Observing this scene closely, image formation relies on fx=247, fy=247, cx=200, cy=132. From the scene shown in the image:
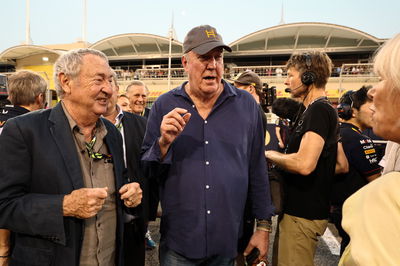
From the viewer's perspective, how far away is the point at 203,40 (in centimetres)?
180

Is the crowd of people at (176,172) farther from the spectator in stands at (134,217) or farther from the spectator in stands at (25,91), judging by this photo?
the spectator in stands at (25,91)

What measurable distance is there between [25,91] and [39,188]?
194 cm

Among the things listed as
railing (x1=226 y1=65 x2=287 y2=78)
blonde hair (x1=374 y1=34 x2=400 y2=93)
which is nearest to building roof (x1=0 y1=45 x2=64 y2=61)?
railing (x1=226 y1=65 x2=287 y2=78)

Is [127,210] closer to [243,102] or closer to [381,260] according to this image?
[243,102]

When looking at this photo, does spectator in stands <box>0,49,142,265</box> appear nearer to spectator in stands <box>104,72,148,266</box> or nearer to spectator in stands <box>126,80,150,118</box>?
spectator in stands <box>104,72,148,266</box>

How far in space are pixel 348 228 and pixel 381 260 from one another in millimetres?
119

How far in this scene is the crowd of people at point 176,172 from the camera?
4.72ft

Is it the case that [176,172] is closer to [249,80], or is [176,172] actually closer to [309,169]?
[309,169]

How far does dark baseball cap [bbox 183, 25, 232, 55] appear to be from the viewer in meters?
1.77

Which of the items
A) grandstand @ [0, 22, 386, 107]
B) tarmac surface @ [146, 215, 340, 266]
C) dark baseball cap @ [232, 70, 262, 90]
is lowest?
tarmac surface @ [146, 215, 340, 266]

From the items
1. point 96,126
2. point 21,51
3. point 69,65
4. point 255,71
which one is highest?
point 21,51

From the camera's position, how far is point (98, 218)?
1.65m

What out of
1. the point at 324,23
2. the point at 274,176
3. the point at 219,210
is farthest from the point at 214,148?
the point at 324,23

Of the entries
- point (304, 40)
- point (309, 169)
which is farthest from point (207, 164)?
point (304, 40)
